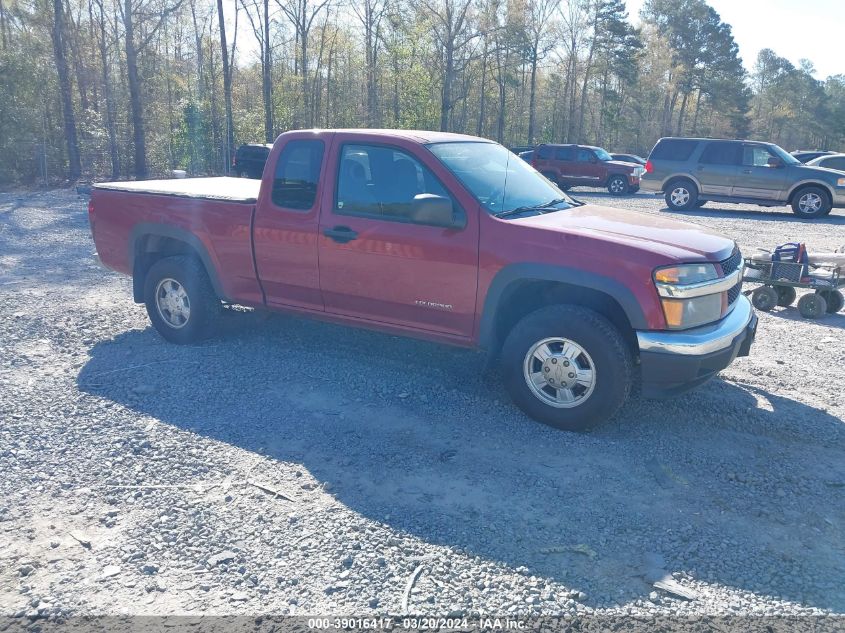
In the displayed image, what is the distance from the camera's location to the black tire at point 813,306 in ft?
25.0

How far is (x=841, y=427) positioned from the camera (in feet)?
15.6

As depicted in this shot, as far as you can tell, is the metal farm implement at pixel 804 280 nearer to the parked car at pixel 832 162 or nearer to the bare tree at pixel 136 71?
the parked car at pixel 832 162

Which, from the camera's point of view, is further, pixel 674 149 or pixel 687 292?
pixel 674 149

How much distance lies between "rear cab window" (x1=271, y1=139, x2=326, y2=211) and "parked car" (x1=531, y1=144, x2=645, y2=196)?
20599mm

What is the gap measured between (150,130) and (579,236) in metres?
25.4

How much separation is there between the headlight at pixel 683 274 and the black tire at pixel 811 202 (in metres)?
15.7

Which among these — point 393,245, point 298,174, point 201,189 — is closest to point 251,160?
point 201,189

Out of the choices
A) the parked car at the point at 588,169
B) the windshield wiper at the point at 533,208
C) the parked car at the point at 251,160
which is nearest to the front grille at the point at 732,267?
the windshield wiper at the point at 533,208

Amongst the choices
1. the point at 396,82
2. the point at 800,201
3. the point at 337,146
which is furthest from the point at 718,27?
the point at 337,146

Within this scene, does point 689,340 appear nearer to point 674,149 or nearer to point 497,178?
point 497,178

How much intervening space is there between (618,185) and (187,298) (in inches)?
851

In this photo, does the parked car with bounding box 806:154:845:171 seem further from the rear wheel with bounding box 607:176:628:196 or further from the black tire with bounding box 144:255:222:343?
the black tire with bounding box 144:255:222:343

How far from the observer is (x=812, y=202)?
1767 cm

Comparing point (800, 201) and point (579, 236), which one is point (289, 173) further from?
point (800, 201)
